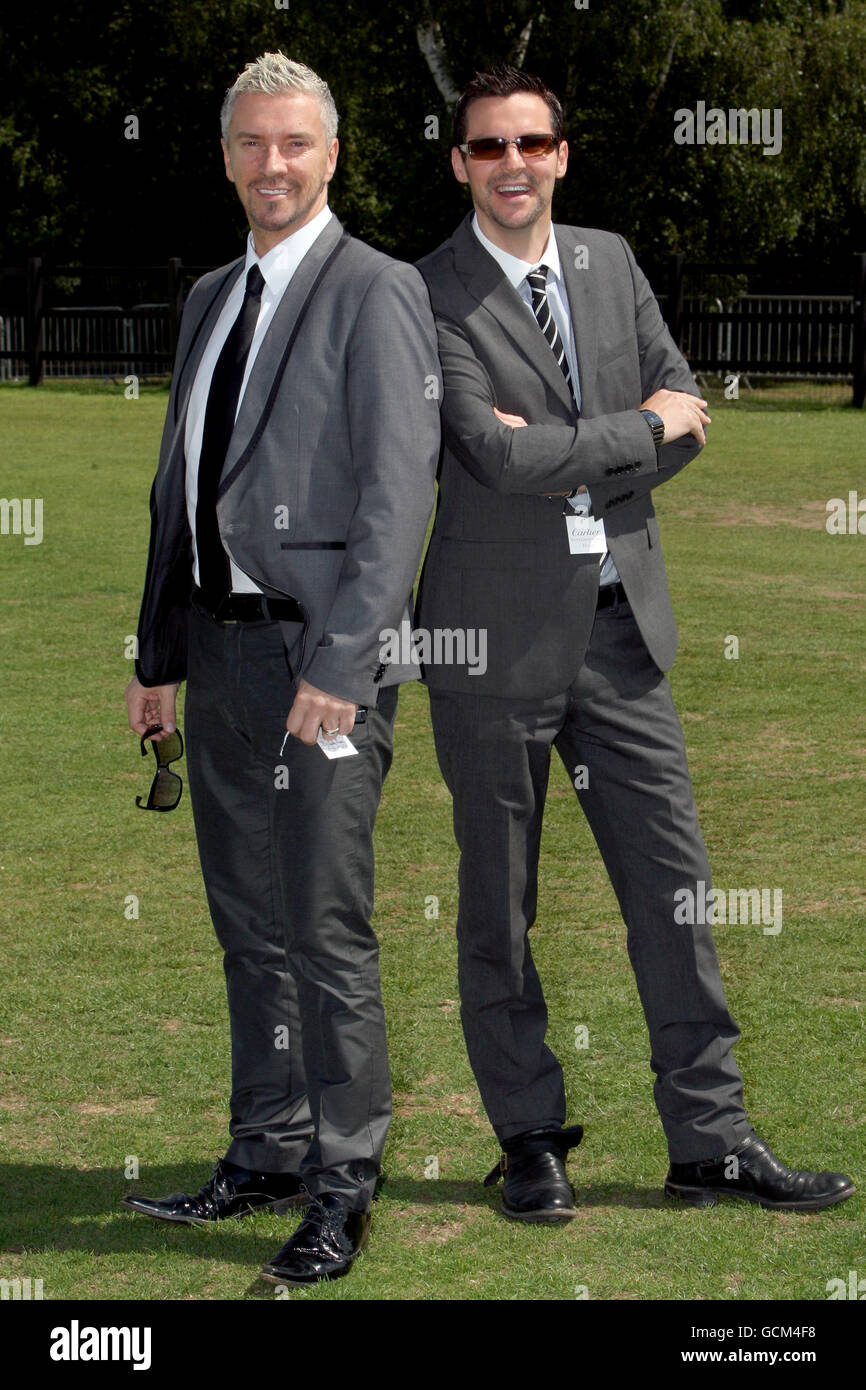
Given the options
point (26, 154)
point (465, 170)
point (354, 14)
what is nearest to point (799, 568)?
point (465, 170)

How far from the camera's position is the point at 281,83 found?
379 cm

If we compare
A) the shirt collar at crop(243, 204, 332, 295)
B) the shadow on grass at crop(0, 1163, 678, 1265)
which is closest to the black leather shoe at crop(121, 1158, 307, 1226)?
the shadow on grass at crop(0, 1163, 678, 1265)

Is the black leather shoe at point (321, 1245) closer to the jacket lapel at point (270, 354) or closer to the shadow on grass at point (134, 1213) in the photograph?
the shadow on grass at point (134, 1213)

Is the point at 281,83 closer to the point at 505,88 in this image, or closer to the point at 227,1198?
the point at 505,88

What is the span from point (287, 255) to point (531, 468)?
690 mm

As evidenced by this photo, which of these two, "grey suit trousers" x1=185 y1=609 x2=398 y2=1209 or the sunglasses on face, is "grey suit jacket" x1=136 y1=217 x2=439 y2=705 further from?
the sunglasses on face

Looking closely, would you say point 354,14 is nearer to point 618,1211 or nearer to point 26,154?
point 26,154

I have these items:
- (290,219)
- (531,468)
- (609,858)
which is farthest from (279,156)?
(609,858)

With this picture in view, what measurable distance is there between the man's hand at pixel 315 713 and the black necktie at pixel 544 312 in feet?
3.20

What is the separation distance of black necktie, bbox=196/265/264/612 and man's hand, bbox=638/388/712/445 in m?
0.91

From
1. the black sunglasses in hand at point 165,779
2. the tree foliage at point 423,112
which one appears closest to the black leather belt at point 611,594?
the black sunglasses in hand at point 165,779

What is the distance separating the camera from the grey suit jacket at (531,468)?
3.96 metres

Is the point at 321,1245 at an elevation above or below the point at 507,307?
below

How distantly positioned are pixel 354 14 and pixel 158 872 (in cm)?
2775
